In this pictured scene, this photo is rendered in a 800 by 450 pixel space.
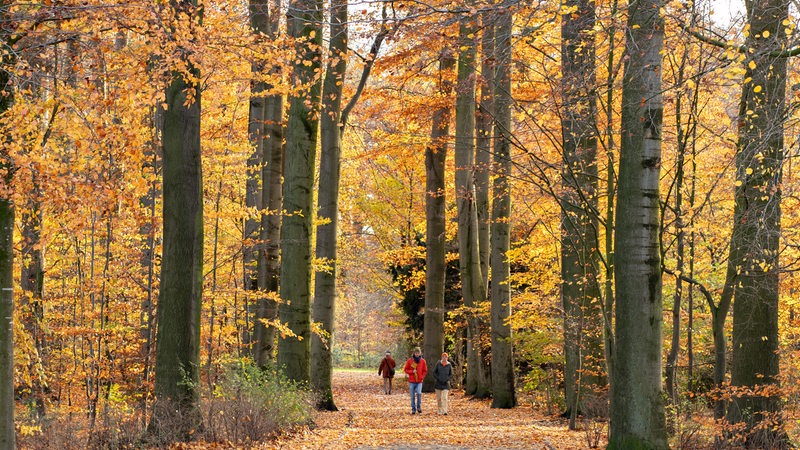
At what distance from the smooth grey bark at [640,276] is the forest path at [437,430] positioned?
290cm

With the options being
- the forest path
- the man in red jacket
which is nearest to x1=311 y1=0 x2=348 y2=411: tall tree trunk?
the forest path

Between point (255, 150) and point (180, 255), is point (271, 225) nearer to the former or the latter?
point (255, 150)

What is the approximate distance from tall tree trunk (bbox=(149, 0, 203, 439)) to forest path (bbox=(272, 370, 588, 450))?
1.64 m

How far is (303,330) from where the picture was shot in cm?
1487

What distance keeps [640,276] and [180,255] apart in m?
6.15

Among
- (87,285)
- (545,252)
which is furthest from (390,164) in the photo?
(87,285)

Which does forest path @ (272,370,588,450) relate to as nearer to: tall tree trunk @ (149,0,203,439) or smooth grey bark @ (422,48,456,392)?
tall tree trunk @ (149,0,203,439)

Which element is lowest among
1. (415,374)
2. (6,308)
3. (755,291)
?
(415,374)

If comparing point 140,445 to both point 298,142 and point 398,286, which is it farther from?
point 398,286

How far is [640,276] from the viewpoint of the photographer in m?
9.38

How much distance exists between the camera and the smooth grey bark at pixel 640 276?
30.8ft

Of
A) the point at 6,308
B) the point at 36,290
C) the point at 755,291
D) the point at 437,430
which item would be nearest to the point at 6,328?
the point at 6,308

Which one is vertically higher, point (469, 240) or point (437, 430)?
point (469, 240)

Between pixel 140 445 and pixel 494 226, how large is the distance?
1236 cm
